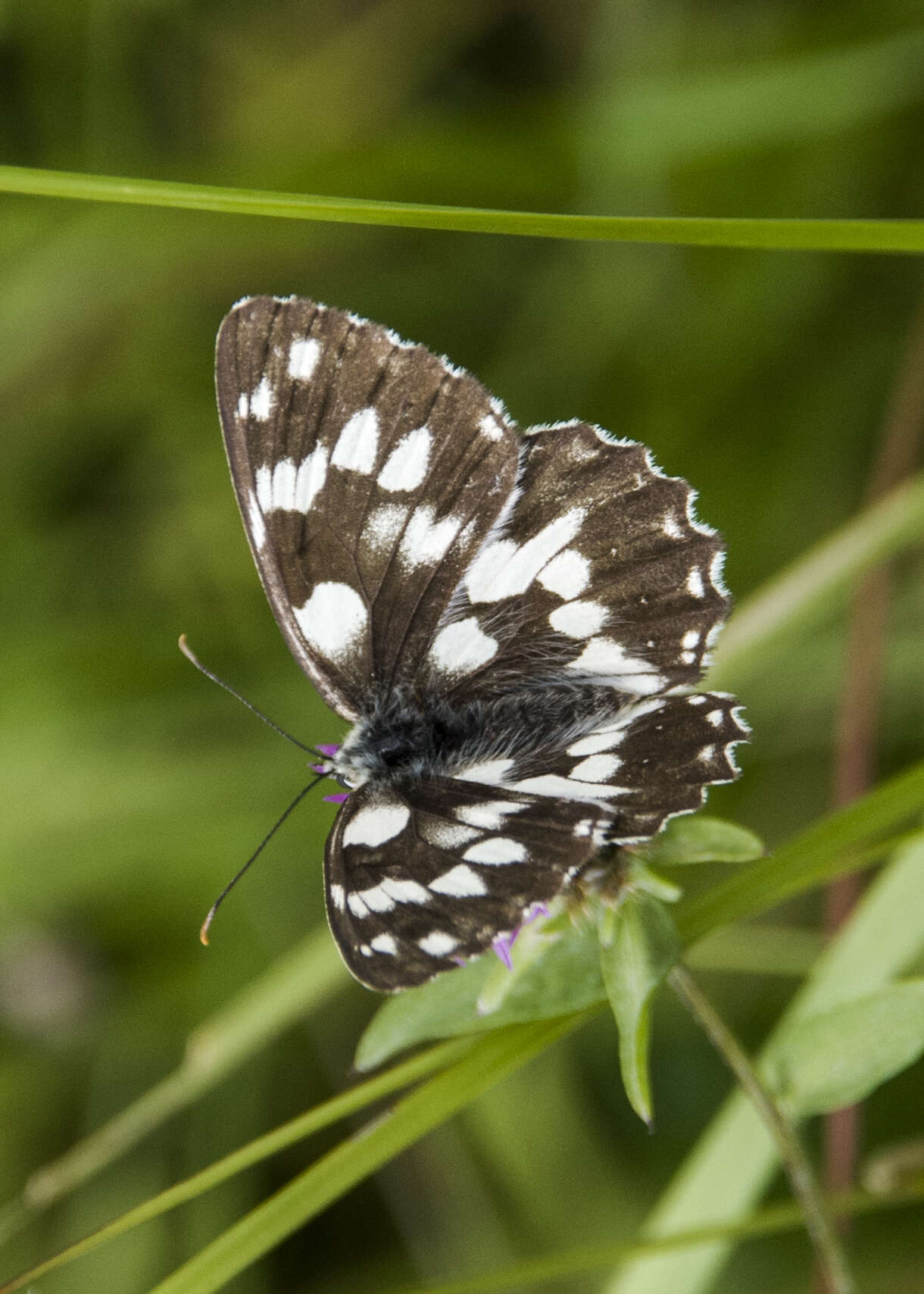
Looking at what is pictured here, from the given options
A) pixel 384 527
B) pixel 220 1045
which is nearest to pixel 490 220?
pixel 384 527

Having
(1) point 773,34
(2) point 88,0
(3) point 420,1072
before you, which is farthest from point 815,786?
(2) point 88,0

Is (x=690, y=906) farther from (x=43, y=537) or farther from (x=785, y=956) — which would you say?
(x=43, y=537)

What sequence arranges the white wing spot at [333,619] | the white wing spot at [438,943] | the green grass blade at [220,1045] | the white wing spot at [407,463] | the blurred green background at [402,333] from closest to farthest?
1. the white wing spot at [438,943]
2. the white wing spot at [407,463]
3. the white wing spot at [333,619]
4. the green grass blade at [220,1045]
5. the blurred green background at [402,333]

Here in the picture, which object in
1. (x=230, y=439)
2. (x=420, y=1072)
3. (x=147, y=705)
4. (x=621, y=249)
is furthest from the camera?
(x=621, y=249)

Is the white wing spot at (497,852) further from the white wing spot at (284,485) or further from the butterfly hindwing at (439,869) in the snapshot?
the white wing spot at (284,485)

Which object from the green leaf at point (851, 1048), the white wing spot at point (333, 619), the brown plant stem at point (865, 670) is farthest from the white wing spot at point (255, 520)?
the brown plant stem at point (865, 670)

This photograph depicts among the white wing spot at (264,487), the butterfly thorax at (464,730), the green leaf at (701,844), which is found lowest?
the green leaf at (701,844)

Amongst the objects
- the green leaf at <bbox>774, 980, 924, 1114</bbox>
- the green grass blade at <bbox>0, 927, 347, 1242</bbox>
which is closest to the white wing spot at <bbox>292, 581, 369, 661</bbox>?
the green grass blade at <bbox>0, 927, 347, 1242</bbox>

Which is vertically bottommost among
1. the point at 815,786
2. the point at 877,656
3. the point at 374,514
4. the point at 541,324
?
the point at 815,786
